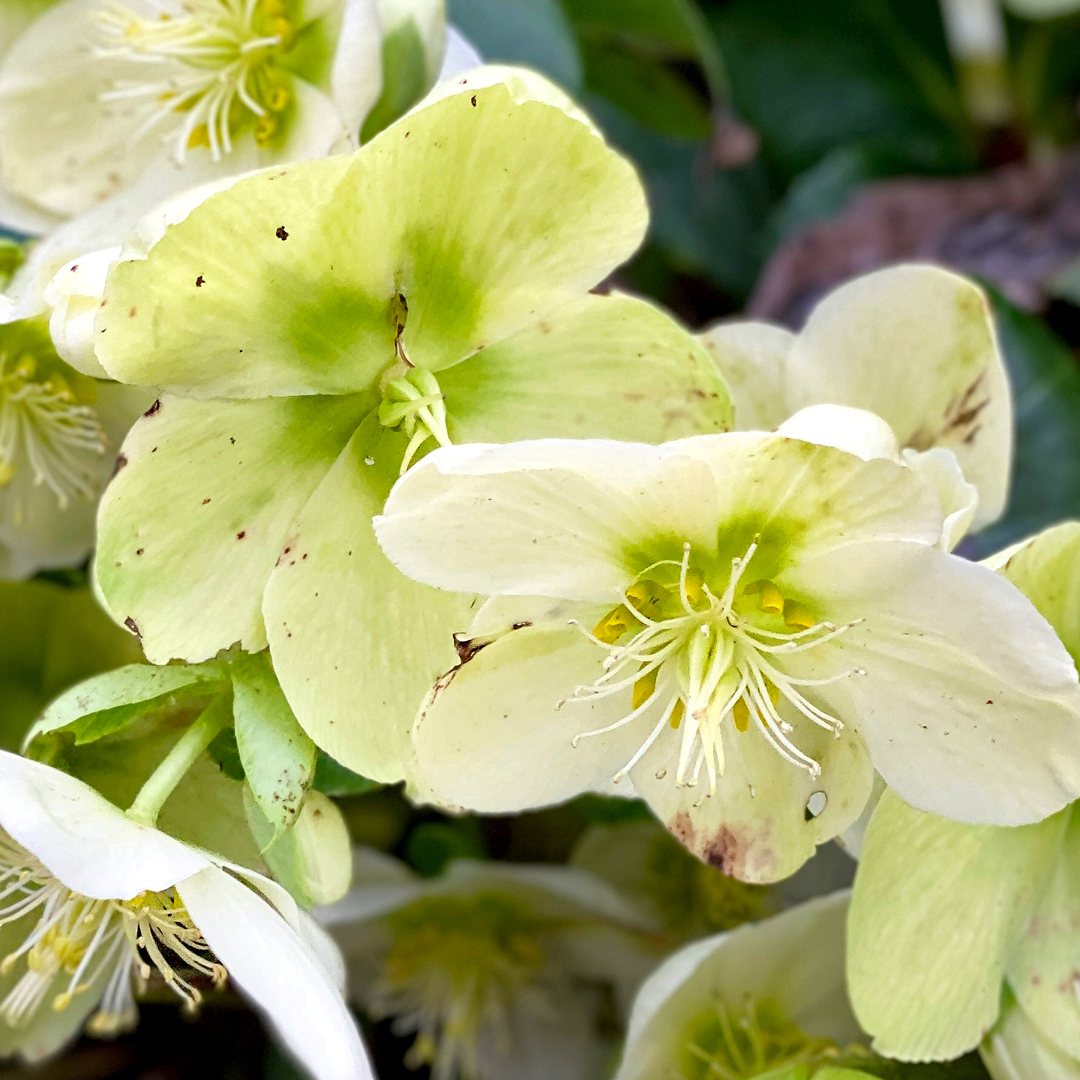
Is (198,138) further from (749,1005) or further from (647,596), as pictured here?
(749,1005)

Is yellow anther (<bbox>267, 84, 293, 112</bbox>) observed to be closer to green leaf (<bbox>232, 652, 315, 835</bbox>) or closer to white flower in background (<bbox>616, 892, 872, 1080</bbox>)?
green leaf (<bbox>232, 652, 315, 835</bbox>)

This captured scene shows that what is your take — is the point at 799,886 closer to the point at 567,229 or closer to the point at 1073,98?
the point at 567,229

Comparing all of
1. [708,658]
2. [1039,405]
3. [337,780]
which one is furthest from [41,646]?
[1039,405]

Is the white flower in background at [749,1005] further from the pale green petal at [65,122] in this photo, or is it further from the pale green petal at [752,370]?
the pale green petal at [65,122]

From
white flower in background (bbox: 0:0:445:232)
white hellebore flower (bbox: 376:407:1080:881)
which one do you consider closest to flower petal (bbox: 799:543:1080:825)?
white hellebore flower (bbox: 376:407:1080:881)

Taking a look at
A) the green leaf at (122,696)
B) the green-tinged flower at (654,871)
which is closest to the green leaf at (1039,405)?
the green-tinged flower at (654,871)

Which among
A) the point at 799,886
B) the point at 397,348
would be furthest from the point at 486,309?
the point at 799,886
